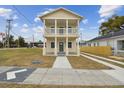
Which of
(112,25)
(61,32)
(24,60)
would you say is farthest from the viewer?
(112,25)

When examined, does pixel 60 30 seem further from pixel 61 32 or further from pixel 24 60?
pixel 24 60

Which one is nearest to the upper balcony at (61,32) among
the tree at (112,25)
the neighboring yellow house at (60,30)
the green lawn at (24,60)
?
the neighboring yellow house at (60,30)

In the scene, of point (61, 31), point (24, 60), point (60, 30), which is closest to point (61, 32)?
point (61, 31)

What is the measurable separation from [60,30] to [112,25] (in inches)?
1289

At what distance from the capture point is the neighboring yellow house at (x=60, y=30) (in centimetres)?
2534

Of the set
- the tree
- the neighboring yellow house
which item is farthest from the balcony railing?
the tree

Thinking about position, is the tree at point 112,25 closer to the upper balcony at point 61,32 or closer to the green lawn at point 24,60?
the upper balcony at point 61,32

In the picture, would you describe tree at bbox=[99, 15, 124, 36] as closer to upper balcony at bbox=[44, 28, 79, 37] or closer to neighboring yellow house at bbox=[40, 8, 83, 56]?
neighboring yellow house at bbox=[40, 8, 83, 56]

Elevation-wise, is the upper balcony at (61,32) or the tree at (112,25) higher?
the tree at (112,25)

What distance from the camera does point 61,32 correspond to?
2666 cm

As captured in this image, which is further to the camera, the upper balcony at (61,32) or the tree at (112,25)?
the tree at (112,25)

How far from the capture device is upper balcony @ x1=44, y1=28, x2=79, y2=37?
82.9ft
